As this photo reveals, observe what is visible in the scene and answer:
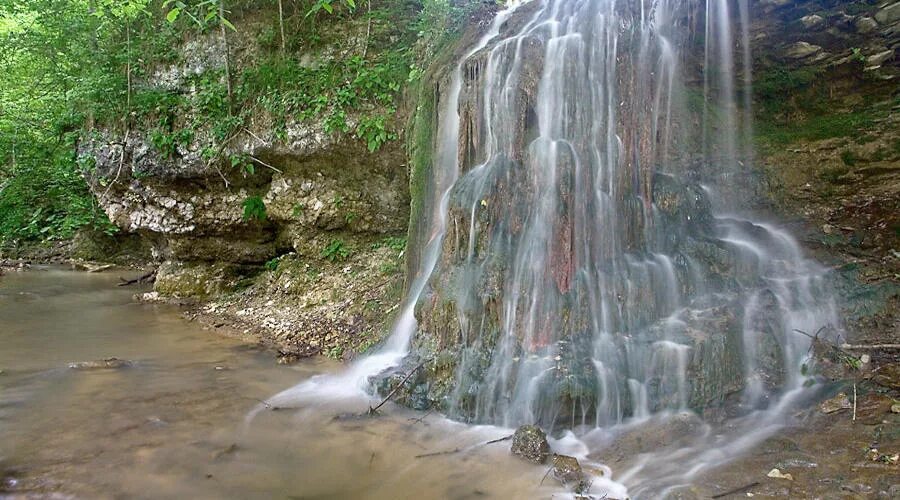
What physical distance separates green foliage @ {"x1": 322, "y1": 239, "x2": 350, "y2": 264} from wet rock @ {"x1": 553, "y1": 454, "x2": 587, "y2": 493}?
5.89 meters

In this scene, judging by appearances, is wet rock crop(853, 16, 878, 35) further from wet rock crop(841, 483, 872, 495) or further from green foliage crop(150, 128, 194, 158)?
green foliage crop(150, 128, 194, 158)

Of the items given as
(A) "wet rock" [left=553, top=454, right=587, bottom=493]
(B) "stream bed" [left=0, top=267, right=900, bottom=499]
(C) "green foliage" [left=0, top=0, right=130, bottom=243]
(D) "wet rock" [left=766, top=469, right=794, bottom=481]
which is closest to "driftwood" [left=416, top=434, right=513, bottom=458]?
(B) "stream bed" [left=0, top=267, right=900, bottom=499]

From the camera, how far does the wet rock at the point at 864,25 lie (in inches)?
271

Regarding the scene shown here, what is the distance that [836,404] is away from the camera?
14.4 ft

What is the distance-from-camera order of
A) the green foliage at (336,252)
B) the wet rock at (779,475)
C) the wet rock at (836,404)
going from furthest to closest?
1. the green foliage at (336,252)
2. the wet rock at (836,404)
3. the wet rock at (779,475)

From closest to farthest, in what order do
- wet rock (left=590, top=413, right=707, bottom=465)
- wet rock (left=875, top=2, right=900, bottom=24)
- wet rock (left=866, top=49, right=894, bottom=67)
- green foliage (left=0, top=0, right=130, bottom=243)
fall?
wet rock (left=590, top=413, right=707, bottom=465) → wet rock (left=875, top=2, right=900, bottom=24) → wet rock (left=866, top=49, right=894, bottom=67) → green foliage (left=0, top=0, right=130, bottom=243)

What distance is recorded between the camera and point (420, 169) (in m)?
7.00

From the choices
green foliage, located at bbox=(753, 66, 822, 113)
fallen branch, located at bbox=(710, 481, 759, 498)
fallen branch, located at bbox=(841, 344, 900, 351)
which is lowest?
fallen branch, located at bbox=(710, 481, 759, 498)

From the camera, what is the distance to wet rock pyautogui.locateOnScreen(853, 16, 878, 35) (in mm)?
6895

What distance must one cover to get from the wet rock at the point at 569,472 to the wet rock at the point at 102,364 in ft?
17.0

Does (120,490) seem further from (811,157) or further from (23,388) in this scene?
(811,157)

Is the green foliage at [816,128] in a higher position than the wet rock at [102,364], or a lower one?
higher

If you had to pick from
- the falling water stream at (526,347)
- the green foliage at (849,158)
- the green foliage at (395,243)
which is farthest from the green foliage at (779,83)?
the green foliage at (395,243)

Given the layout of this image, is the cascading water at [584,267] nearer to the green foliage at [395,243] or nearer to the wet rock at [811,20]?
the green foliage at [395,243]
